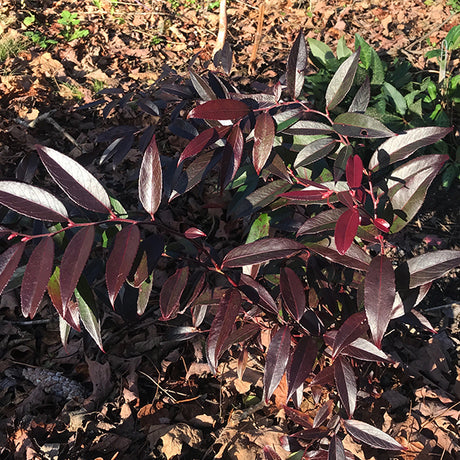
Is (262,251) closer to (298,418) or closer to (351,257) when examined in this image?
(351,257)

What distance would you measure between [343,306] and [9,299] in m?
1.44

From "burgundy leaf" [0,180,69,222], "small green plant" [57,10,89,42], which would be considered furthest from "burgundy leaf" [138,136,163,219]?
"small green plant" [57,10,89,42]

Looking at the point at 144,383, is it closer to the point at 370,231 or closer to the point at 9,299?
the point at 9,299

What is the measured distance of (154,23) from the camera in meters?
3.94

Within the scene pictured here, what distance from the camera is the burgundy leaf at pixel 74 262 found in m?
0.84

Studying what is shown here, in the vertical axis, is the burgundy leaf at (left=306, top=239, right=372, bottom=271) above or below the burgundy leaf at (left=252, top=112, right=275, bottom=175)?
below

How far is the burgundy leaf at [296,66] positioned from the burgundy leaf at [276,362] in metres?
0.67

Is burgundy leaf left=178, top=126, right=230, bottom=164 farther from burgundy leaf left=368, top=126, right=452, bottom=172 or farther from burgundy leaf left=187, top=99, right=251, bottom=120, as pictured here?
burgundy leaf left=368, top=126, right=452, bottom=172

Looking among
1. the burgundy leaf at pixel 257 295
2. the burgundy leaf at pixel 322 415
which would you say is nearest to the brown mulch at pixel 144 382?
the burgundy leaf at pixel 322 415

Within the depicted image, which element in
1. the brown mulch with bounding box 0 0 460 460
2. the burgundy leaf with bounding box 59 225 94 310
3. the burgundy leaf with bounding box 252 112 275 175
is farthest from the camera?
the brown mulch with bounding box 0 0 460 460

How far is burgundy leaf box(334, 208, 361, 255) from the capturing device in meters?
0.91

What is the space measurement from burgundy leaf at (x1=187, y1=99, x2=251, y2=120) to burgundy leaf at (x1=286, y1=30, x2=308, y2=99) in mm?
224

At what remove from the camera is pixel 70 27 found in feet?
12.1

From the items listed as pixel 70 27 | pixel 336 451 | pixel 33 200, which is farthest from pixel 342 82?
pixel 70 27
